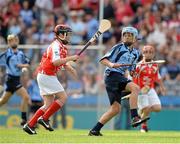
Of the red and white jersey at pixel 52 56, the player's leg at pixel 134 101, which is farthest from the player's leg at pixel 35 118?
the player's leg at pixel 134 101

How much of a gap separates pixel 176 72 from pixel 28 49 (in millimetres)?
4242

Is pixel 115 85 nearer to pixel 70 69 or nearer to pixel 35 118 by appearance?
pixel 70 69

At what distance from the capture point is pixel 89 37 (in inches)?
1015

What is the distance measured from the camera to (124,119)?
79.6 ft

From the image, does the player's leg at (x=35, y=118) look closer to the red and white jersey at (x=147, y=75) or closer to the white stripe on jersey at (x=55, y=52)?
the white stripe on jersey at (x=55, y=52)

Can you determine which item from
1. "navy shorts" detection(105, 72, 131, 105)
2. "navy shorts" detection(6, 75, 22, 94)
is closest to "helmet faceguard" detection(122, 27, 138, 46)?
"navy shorts" detection(105, 72, 131, 105)

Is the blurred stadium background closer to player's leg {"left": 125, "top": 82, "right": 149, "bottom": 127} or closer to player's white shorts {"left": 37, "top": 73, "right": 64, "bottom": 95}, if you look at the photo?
player's white shorts {"left": 37, "top": 73, "right": 64, "bottom": 95}

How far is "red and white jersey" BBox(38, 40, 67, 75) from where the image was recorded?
16359 millimetres

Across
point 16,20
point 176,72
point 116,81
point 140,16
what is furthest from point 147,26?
point 116,81

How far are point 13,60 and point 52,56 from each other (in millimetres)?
4671

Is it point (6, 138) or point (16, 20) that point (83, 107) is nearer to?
point (16, 20)

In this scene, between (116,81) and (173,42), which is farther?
(173,42)

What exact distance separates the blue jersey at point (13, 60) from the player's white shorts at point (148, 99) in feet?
9.73

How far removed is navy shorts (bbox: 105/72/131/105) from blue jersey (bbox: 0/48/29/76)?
468cm
